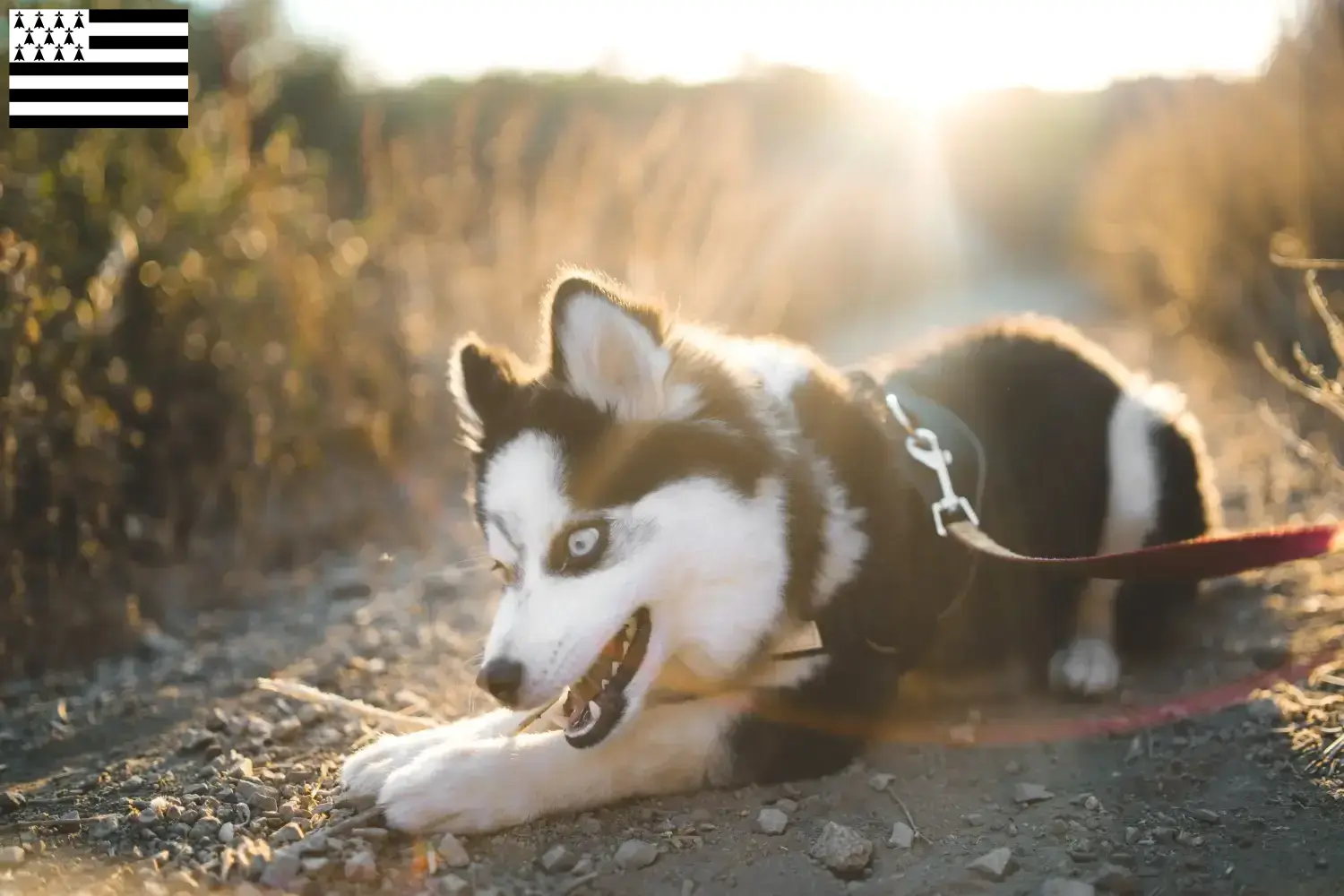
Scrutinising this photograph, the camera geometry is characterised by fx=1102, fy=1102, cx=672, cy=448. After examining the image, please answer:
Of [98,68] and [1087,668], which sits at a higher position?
[98,68]

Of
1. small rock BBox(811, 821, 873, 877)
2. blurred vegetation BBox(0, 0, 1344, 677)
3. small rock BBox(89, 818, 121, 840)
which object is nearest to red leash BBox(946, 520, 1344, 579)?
small rock BBox(811, 821, 873, 877)

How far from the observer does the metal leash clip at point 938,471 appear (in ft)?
10.2

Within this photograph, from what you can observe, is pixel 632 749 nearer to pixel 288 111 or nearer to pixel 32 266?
pixel 32 266

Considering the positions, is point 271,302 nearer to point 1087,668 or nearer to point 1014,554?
point 1014,554

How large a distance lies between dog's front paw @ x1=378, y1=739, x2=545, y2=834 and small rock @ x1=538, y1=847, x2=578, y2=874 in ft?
0.45

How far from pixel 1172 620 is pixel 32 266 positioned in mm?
4384

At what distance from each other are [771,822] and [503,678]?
764 millimetres

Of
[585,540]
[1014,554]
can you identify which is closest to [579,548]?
[585,540]

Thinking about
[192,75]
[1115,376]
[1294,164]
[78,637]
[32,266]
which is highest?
[192,75]

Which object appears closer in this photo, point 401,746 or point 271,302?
point 401,746

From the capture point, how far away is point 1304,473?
5.23 metres

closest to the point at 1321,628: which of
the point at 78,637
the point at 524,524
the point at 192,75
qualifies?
the point at 524,524

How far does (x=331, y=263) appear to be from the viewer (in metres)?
6.37

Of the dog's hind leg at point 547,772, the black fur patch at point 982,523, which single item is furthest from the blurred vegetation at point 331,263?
the black fur patch at point 982,523
